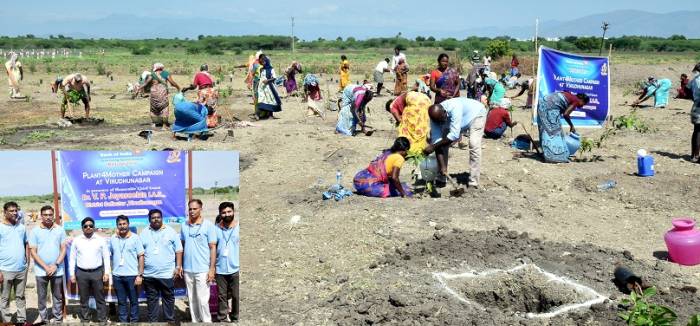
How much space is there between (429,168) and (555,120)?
2.54 m

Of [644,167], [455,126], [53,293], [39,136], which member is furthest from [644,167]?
[39,136]

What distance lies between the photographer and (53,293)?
5.05 meters

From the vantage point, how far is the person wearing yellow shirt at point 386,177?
25.9 ft

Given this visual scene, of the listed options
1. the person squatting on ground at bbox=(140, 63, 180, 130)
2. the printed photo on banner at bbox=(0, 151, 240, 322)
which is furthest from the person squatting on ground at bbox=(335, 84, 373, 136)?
the printed photo on banner at bbox=(0, 151, 240, 322)

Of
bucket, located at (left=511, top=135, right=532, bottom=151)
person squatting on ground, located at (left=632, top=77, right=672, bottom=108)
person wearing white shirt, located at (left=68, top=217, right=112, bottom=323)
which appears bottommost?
person wearing white shirt, located at (left=68, top=217, right=112, bottom=323)

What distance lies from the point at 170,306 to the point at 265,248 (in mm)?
2075

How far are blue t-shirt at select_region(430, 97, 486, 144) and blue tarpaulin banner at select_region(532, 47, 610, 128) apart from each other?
305cm

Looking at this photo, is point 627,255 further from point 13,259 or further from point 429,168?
point 13,259

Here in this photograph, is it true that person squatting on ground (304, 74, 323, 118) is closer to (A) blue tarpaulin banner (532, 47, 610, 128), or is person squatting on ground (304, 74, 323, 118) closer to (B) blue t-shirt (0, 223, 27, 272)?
(A) blue tarpaulin banner (532, 47, 610, 128)

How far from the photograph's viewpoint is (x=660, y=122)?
14.8 m

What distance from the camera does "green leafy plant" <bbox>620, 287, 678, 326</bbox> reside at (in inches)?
179

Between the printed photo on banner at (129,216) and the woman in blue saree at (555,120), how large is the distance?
20.3 ft

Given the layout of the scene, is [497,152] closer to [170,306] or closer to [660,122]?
Answer: [660,122]

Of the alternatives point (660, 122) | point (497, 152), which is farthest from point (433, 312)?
point (660, 122)
